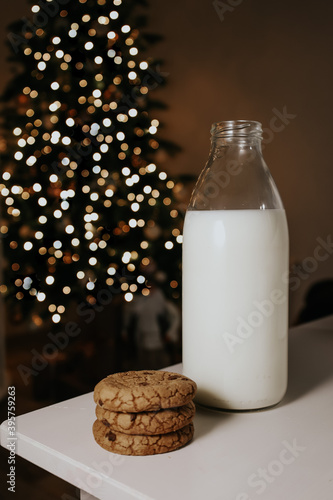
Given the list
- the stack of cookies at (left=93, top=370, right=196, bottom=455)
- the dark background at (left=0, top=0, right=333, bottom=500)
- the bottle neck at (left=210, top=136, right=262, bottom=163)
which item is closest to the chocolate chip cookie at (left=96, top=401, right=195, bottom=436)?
the stack of cookies at (left=93, top=370, right=196, bottom=455)

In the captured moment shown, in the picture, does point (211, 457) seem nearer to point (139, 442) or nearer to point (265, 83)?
point (139, 442)

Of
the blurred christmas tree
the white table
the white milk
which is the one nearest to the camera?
the white table

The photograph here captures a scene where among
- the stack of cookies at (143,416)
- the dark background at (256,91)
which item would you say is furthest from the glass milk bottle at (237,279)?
the dark background at (256,91)

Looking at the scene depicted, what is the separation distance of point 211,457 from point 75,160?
7.10 feet

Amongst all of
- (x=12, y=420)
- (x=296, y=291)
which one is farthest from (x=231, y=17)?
(x=12, y=420)

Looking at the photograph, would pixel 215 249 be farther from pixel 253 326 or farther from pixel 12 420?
pixel 12 420

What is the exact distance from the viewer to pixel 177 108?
3234 millimetres

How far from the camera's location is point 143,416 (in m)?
0.51

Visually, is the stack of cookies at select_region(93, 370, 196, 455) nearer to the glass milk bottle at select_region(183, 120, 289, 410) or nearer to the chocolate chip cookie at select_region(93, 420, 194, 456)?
the chocolate chip cookie at select_region(93, 420, 194, 456)

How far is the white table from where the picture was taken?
45 centimetres

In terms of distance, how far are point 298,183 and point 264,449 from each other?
2.34 meters

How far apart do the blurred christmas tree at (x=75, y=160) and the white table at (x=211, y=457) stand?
6.08 ft

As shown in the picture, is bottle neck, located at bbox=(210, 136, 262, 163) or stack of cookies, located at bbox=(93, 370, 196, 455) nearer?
stack of cookies, located at bbox=(93, 370, 196, 455)

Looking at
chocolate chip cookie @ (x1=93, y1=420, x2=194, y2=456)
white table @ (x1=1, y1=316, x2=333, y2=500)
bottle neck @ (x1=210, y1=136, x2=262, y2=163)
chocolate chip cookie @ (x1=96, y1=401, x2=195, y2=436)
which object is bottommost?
white table @ (x1=1, y1=316, x2=333, y2=500)
